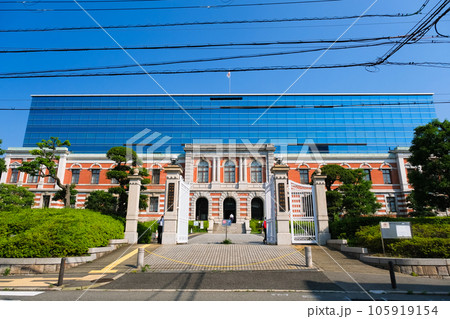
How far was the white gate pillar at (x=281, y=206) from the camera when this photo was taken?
505 inches

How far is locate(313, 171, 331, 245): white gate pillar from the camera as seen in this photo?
41.5 ft

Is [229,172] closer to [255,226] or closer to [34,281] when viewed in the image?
[255,226]

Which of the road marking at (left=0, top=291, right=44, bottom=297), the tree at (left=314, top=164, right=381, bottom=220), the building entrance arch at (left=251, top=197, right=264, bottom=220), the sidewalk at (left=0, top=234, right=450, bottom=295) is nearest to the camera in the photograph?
the road marking at (left=0, top=291, right=44, bottom=297)

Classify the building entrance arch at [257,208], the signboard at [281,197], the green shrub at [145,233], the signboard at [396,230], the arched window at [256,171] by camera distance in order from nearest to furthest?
1. the signboard at [396,230]
2. the signboard at [281,197]
3. the green shrub at [145,233]
4. the building entrance arch at [257,208]
5. the arched window at [256,171]

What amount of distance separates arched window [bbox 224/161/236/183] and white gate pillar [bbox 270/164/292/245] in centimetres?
2063

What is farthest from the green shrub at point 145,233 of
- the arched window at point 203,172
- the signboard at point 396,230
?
the arched window at point 203,172

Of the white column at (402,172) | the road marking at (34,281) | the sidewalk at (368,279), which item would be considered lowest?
the road marking at (34,281)

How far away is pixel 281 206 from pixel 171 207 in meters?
5.60

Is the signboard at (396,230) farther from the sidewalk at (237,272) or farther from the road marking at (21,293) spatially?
the road marking at (21,293)

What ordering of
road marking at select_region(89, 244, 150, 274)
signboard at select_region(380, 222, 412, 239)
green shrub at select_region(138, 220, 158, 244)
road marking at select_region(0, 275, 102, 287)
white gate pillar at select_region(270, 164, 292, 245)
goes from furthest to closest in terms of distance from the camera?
1. green shrub at select_region(138, 220, 158, 244)
2. white gate pillar at select_region(270, 164, 292, 245)
3. signboard at select_region(380, 222, 412, 239)
4. road marking at select_region(89, 244, 150, 274)
5. road marking at select_region(0, 275, 102, 287)

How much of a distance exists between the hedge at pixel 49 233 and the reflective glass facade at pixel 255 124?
125 feet

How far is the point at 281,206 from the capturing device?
13.2 metres

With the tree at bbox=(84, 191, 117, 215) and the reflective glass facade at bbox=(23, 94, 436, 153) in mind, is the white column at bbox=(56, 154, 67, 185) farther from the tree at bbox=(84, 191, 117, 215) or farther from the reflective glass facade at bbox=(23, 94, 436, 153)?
the reflective glass facade at bbox=(23, 94, 436, 153)

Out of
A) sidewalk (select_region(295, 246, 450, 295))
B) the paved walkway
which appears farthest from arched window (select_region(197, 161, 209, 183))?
sidewalk (select_region(295, 246, 450, 295))
